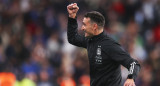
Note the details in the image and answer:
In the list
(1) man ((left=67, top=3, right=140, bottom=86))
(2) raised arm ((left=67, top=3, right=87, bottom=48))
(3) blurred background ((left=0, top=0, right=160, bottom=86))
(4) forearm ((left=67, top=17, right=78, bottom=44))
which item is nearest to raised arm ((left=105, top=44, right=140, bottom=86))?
(1) man ((left=67, top=3, right=140, bottom=86))

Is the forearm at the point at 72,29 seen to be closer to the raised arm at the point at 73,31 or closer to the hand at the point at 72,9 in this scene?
the raised arm at the point at 73,31

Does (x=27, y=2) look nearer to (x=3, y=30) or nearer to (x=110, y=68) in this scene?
(x=3, y=30)

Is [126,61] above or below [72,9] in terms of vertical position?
below

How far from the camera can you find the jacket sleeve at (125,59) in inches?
305

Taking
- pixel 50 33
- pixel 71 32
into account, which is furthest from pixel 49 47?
pixel 71 32

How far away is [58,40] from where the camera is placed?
48.5ft

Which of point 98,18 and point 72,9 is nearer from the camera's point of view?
point 98,18

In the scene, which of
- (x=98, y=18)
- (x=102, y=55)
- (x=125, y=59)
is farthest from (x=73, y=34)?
(x=125, y=59)

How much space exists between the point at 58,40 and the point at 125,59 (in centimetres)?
701

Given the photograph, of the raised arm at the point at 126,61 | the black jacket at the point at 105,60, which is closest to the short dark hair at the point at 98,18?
the black jacket at the point at 105,60

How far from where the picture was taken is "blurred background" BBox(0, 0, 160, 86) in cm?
1302

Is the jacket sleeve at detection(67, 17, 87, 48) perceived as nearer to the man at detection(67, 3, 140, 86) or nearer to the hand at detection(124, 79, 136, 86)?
the man at detection(67, 3, 140, 86)

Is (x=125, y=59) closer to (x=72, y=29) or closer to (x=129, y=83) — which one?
(x=129, y=83)

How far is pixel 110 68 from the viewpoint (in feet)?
26.7
